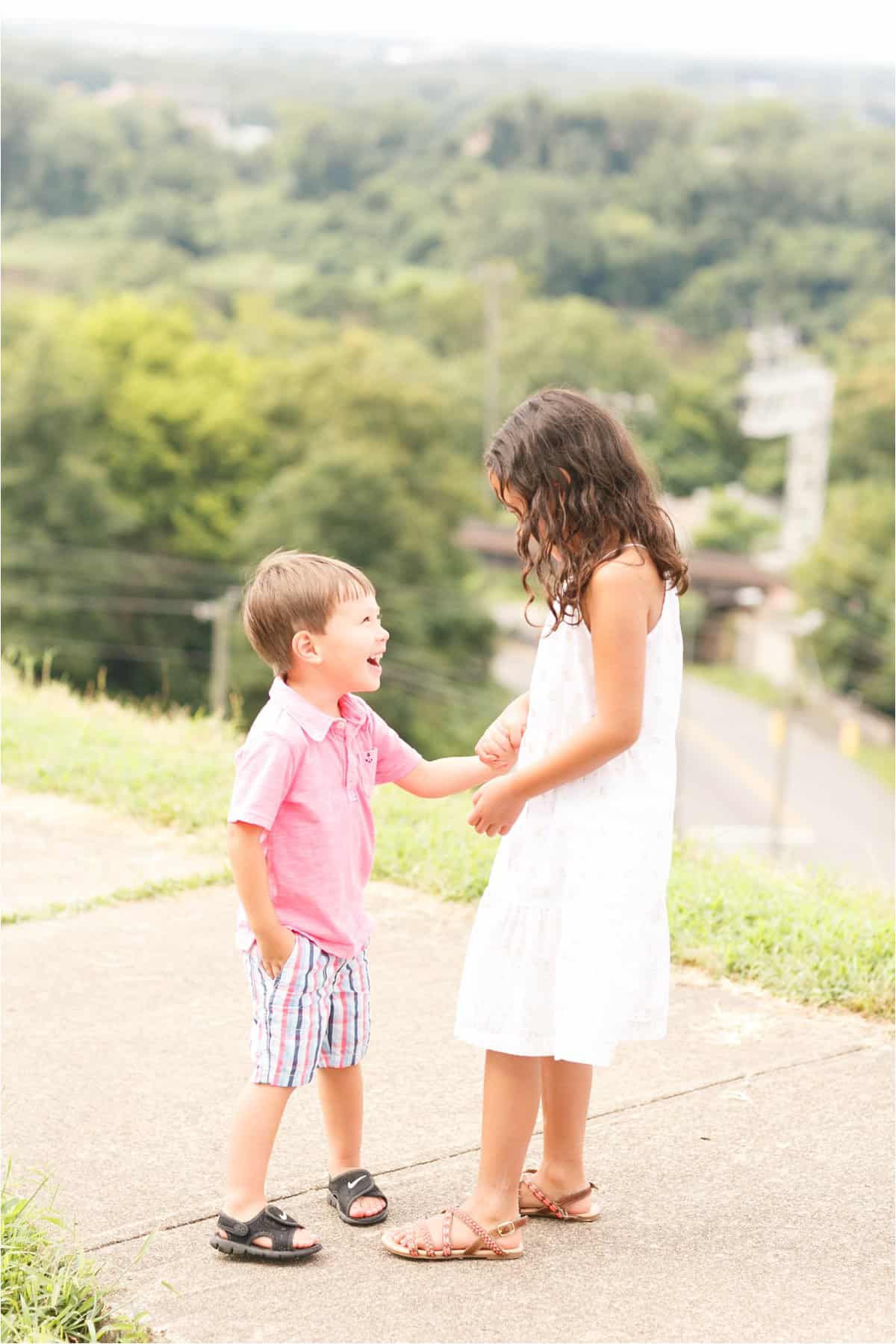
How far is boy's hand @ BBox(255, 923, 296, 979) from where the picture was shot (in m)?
2.58

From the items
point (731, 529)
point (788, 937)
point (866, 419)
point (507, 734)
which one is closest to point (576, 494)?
point (507, 734)

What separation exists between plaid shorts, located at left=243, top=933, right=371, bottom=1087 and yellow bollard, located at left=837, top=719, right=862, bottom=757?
139ft

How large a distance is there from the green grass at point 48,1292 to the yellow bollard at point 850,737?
1678 inches

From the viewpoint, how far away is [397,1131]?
3.02m

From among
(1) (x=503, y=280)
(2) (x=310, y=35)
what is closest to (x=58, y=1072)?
(1) (x=503, y=280)

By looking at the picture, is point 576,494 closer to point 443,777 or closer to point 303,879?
point 443,777

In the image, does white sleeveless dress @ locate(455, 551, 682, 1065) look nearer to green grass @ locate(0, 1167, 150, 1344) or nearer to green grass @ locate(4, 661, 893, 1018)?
green grass @ locate(0, 1167, 150, 1344)

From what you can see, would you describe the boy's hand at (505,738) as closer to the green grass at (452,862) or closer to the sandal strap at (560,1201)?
the sandal strap at (560,1201)

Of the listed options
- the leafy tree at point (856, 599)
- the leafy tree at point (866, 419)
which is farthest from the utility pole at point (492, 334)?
the leafy tree at point (856, 599)

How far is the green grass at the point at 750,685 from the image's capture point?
4378 centimetres

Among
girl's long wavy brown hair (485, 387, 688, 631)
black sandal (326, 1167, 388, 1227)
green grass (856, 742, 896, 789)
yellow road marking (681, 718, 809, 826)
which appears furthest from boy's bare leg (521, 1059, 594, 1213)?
green grass (856, 742, 896, 789)

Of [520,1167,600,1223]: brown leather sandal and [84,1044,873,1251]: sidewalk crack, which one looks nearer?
[84,1044,873,1251]: sidewalk crack

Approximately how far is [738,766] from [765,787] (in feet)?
8.25

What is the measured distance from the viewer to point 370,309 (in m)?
83.8
